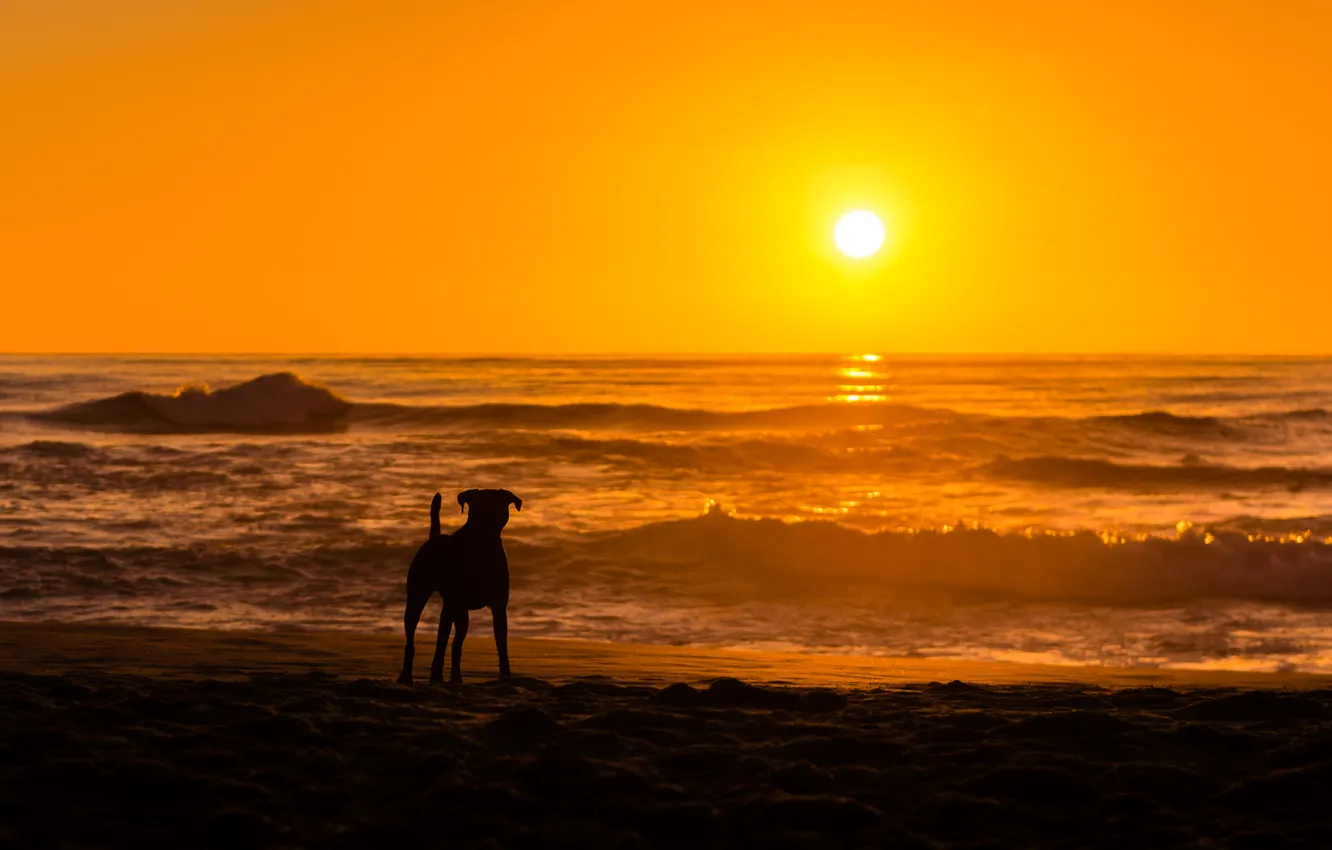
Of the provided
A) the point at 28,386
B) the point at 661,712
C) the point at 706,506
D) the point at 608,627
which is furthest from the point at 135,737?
the point at 28,386

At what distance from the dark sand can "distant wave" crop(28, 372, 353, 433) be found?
41.1m

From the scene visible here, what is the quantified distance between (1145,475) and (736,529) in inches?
678

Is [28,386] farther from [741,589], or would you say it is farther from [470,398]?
[741,589]

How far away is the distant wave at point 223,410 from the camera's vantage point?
48438mm

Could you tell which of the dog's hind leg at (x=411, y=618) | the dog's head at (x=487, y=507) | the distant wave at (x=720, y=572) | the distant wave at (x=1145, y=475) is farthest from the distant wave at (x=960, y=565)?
the distant wave at (x=1145, y=475)

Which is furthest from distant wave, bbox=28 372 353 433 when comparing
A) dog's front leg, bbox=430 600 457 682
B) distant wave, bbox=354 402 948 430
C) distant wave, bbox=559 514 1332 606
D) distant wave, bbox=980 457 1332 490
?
dog's front leg, bbox=430 600 457 682

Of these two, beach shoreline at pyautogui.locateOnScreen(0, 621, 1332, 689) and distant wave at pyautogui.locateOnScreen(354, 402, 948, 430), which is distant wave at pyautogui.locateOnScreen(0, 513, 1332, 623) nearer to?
beach shoreline at pyautogui.locateOnScreen(0, 621, 1332, 689)

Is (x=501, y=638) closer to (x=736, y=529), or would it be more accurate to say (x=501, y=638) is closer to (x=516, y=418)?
(x=736, y=529)

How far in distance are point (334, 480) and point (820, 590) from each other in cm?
1312

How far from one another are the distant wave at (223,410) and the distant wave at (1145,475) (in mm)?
24959

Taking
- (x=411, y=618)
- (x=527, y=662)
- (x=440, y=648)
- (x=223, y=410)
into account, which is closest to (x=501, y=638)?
(x=440, y=648)

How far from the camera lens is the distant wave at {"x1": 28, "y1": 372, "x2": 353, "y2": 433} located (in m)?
48.4

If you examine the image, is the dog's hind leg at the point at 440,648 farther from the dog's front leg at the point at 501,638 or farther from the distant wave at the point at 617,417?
the distant wave at the point at 617,417

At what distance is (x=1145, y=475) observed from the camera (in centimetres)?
3269
